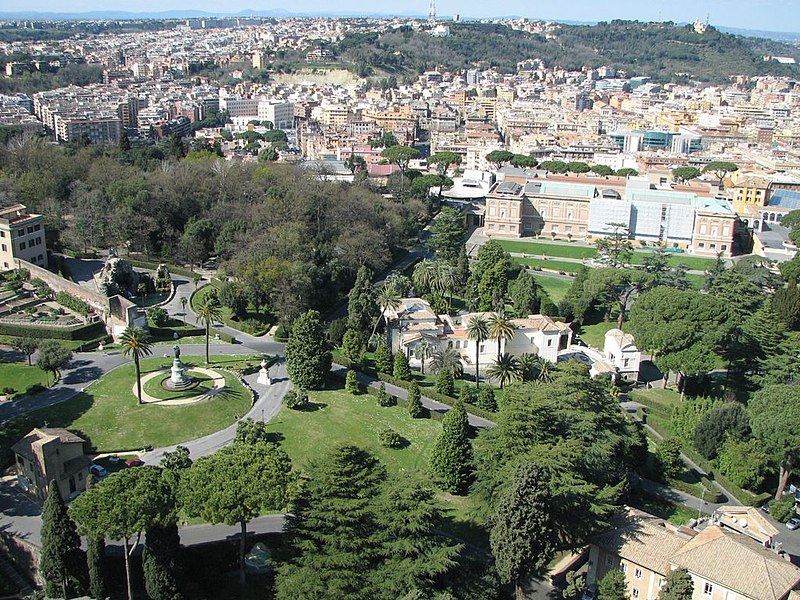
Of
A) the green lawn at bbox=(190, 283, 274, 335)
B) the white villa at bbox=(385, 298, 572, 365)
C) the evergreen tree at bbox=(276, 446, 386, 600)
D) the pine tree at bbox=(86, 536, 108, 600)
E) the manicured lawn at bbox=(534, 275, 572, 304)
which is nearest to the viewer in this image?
the evergreen tree at bbox=(276, 446, 386, 600)

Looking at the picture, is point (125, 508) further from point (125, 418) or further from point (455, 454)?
point (455, 454)

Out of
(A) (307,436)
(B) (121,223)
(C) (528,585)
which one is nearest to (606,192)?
(B) (121,223)

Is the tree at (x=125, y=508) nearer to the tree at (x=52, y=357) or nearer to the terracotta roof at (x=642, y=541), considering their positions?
the terracotta roof at (x=642, y=541)

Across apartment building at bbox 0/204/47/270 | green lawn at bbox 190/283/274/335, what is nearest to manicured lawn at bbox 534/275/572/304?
green lawn at bbox 190/283/274/335

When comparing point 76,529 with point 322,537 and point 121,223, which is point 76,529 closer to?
point 322,537

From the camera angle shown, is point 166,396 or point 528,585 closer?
point 528,585

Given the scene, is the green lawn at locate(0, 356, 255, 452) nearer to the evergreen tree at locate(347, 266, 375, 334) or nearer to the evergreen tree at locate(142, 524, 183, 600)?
the evergreen tree at locate(347, 266, 375, 334)
